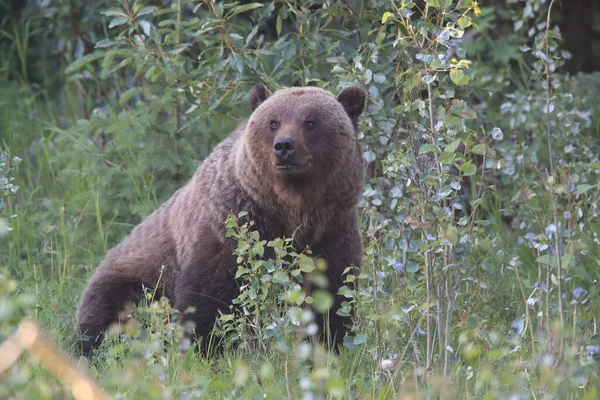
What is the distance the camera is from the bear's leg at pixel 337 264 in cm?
541

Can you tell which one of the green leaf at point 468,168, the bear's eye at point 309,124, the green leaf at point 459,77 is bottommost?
the bear's eye at point 309,124

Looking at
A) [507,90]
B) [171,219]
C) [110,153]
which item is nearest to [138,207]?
[110,153]

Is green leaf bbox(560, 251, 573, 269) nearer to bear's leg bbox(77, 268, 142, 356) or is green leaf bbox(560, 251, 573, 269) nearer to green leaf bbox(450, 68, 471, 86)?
green leaf bbox(450, 68, 471, 86)

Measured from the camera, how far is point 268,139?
530 centimetres

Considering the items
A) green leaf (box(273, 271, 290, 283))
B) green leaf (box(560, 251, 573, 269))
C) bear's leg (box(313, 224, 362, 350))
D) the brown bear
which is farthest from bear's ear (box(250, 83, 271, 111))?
green leaf (box(560, 251, 573, 269))

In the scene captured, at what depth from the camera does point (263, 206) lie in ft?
17.6

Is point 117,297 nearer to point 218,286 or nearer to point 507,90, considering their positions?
point 218,286

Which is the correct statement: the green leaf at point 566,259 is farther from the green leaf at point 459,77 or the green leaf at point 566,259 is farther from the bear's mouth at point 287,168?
the bear's mouth at point 287,168

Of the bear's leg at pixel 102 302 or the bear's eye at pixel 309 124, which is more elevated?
the bear's eye at pixel 309 124

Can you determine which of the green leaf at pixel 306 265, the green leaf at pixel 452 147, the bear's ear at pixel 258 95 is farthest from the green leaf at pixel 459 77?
the bear's ear at pixel 258 95

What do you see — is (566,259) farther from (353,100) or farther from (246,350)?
(353,100)

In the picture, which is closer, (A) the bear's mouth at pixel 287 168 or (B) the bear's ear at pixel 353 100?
(A) the bear's mouth at pixel 287 168

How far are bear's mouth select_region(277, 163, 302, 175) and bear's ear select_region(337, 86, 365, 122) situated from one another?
0.62m

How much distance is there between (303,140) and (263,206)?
0.43 m
